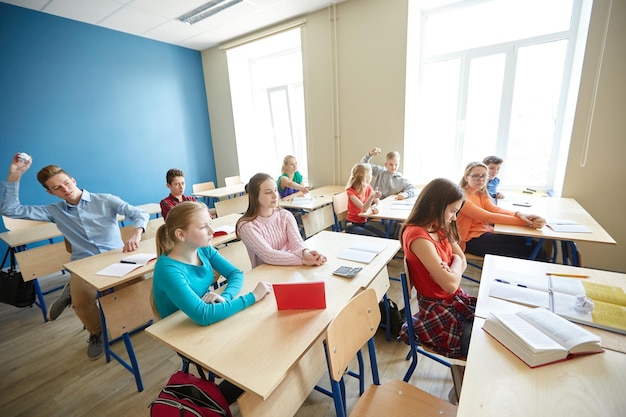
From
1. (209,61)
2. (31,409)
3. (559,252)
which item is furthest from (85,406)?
(209,61)

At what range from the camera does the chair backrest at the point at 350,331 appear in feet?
3.15

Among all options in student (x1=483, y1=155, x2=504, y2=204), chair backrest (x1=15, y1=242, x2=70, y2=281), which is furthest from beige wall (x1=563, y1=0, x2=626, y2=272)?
chair backrest (x1=15, y1=242, x2=70, y2=281)

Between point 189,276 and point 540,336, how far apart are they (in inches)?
54.3

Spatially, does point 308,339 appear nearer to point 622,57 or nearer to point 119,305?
point 119,305

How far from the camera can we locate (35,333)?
7.74ft

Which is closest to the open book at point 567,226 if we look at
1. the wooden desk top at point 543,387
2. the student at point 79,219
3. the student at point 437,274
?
the student at point 437,274

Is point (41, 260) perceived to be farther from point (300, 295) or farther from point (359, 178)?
point (359, 178)

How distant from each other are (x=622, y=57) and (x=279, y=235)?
3502 millimetres

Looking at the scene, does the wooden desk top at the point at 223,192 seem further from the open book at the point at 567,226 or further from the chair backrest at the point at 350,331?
the open book at the point at 567,226

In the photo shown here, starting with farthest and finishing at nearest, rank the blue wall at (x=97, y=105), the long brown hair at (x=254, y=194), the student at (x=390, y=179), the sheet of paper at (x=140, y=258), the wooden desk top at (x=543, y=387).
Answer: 1. the student at (x=390, y=179)
2. the blue wall at (x=97, y=105)
3. the sheet of paper at (x=140, y=258)
4. the long brown hair at (x=254, y=194)
5. the wooden desk top at (x=543, y=387)

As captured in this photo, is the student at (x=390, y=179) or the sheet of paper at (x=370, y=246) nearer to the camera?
the sheet of paper at (x=370, y=246)

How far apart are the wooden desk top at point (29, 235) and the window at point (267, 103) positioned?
3.07m

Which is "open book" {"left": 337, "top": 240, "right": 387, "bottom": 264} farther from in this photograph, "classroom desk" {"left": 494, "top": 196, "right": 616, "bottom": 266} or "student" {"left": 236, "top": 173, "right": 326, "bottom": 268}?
"classroom desk" {"left": 494, "top": 196, "right": 616, "bottom": 266}

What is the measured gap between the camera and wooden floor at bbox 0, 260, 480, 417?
1.63 meters
